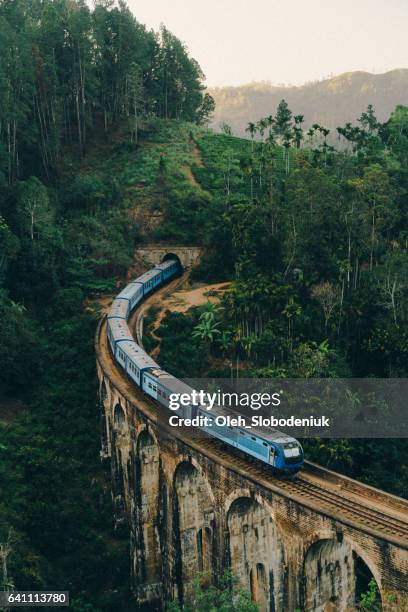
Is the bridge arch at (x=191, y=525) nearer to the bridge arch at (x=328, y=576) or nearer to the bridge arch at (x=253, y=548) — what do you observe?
the bridge arch at (x=253, y=548)

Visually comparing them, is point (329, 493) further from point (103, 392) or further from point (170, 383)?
point (103, 392)

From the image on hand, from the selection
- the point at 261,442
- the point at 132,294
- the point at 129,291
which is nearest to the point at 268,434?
the point at 261,442

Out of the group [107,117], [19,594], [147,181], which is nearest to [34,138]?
[147,181]

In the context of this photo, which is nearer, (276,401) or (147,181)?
(276,401)

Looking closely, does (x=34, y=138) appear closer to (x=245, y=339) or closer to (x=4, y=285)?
(x=4, y=285)

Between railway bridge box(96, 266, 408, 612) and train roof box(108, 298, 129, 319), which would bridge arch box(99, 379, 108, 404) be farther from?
train roof box(108, 298, 129, 319)

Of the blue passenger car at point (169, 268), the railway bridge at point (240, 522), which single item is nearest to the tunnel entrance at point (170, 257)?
the blue passenger car at point (169, 268)
